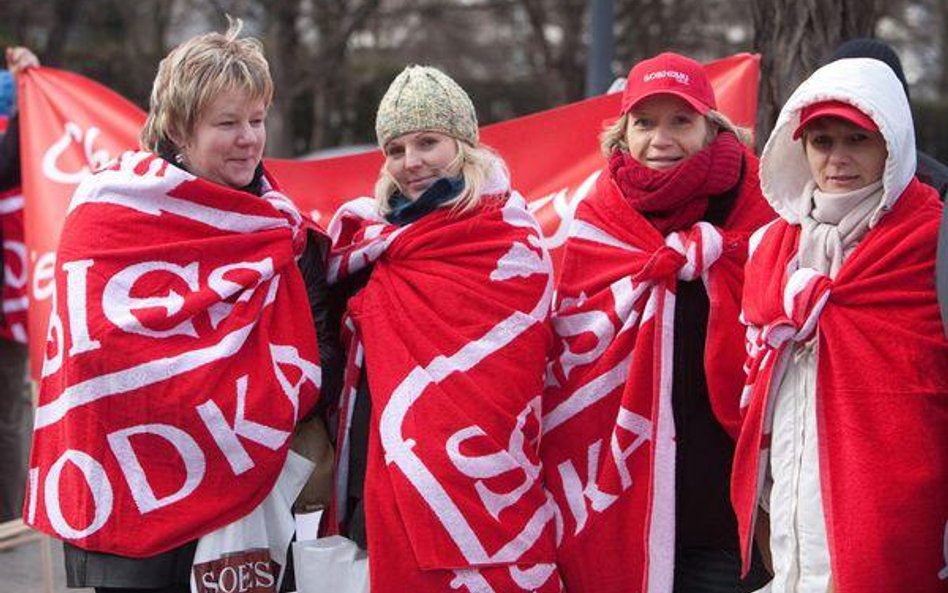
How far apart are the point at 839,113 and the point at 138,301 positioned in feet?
5.26

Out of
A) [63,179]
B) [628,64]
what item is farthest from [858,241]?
[628,64]

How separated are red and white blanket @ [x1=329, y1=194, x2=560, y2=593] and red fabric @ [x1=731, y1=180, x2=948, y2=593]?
0.66m

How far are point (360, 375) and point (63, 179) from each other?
2.37m

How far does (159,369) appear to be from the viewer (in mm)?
3189

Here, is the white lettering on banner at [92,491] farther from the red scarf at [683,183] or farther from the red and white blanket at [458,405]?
the red scarf at [683,183]

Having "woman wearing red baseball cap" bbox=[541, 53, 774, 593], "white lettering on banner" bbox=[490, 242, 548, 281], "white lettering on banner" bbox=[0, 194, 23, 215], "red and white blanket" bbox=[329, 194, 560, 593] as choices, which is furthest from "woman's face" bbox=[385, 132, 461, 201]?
"white lettering on banner" bbox=[0, 194, 23, 215]

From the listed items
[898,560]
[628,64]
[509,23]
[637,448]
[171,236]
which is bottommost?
[898,560]

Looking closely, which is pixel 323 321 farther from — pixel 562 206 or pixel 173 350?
pixel 562 206

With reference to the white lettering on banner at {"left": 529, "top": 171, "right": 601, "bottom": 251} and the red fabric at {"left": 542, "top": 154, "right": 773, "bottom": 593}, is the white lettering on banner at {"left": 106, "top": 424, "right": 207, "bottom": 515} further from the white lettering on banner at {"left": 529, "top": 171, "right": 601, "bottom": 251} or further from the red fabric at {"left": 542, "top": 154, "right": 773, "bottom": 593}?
the white lettering on banner at {"left": 529, "top": 171, "right": 601, "bottom": 251}

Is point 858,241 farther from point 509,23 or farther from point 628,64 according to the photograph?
point 509,23

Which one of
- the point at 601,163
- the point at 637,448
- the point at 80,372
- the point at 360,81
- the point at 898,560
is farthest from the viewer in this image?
the point at 360,81

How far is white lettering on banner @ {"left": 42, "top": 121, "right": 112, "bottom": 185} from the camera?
17.8ft

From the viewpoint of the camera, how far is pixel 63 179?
214 inches

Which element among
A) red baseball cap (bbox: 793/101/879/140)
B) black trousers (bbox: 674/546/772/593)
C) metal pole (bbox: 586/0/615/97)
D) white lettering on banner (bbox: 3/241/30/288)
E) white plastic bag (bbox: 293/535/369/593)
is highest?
metal pole (bbox: 586/0/615/97)
